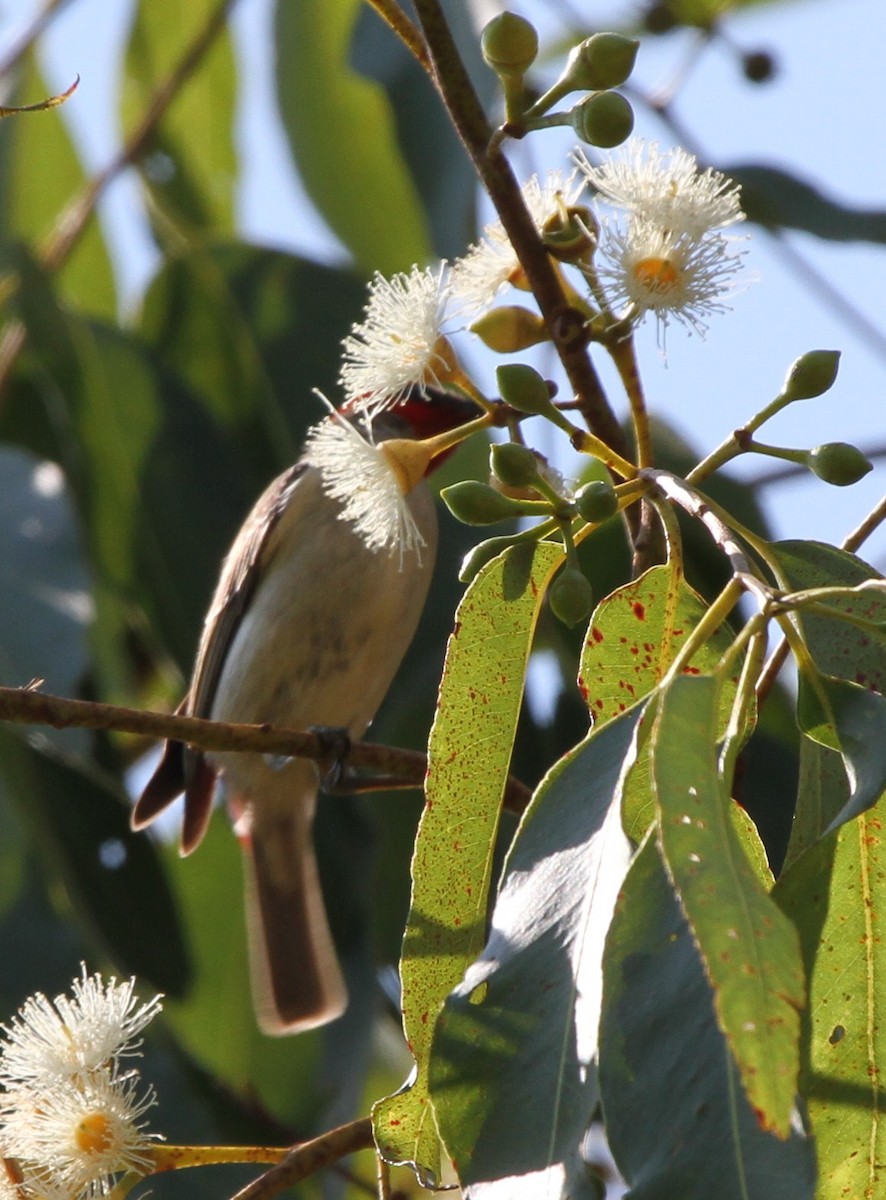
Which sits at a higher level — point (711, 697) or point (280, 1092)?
point (711, 697)

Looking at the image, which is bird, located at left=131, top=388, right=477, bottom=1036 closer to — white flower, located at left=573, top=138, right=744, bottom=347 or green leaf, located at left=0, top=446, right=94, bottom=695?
green leaf, located at left=0, top=446, right=94, bottom=695

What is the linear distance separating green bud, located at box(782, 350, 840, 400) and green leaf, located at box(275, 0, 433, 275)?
8.67ft

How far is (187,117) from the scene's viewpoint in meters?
5.23

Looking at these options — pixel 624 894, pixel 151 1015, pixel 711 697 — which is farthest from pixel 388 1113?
pixel 711 697

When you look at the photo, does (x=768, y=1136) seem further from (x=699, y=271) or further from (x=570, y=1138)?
(x=699, y=271)

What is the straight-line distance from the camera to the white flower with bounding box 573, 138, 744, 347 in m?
1.81

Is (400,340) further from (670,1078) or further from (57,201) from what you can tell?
(57,201)

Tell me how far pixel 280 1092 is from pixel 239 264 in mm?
2223

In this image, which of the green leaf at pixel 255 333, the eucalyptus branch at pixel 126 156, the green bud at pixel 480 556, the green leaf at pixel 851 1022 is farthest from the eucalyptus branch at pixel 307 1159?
the eucalyptus branch at pixel 126 156

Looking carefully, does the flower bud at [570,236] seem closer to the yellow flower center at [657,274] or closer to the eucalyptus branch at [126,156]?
the yellow flower center at [657,274]

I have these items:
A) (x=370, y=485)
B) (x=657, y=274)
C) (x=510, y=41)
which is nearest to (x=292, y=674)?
(x=370, y=485)

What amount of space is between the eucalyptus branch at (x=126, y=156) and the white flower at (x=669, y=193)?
3.01m

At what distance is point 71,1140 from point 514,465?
894 millimetres

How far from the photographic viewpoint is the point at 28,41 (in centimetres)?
466
